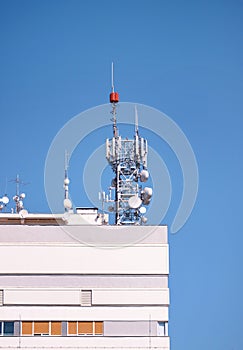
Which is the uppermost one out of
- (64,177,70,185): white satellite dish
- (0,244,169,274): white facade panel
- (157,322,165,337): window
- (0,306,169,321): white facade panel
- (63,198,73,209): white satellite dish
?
(64,177,70,185): white satellite dish

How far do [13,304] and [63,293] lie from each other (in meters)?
2.47

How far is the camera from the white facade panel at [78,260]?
1754 inches

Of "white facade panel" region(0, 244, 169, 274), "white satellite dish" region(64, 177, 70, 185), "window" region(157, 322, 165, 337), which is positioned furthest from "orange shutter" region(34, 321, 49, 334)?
"white satellite dish" region(64, 177, 70, 185)

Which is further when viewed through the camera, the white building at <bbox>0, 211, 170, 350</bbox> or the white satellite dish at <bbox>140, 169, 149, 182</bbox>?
the white satellite dish at <bbox>140, 169, 149, 182</bbox>

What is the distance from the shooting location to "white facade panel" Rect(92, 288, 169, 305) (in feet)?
145

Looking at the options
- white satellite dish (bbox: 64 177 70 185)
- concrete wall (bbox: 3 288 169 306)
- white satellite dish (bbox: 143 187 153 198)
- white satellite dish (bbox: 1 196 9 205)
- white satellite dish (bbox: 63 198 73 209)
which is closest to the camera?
concrete wall (bbox: 3 288 169 306)

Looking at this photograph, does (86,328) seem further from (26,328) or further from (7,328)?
(7,328)

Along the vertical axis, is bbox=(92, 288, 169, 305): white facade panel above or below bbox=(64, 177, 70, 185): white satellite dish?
below

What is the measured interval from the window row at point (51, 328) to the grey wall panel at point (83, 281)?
178 centimetres

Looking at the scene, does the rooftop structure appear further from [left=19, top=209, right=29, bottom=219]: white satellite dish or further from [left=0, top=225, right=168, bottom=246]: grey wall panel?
[left=19, top=209, right=29, bottom=219]: white satellite dish

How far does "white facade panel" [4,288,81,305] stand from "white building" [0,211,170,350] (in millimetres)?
48

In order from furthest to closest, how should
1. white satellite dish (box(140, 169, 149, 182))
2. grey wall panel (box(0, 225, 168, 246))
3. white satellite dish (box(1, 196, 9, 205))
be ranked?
white satellite dish (box(1, 196, 9, 205)) → white satellite dish (box(140, 169, 149, 182)) → grey wall panel (box(0, 225, 168, 246))

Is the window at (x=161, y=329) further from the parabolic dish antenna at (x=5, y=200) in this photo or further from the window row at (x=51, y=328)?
the parabolic dish antenna at (x=5, y=200)

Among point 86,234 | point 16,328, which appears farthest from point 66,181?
point 16,328
